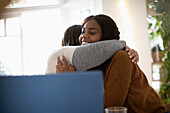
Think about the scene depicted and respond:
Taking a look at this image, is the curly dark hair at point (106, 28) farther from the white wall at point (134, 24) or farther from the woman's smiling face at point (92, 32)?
the white wall at point (134, 24)

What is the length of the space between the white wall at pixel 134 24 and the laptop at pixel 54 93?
3.21m

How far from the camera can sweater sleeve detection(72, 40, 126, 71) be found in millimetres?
863

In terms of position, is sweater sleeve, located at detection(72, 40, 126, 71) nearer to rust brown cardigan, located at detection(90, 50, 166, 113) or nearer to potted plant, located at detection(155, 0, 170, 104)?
rust brown cardigan, located at detection(90, 50, 166, 113)

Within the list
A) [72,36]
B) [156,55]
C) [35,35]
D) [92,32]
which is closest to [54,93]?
[92,32]

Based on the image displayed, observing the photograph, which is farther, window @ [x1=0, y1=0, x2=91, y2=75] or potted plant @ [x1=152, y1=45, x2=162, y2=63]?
potted plant @ [x1=152, y1=45, x2=162, y2=63]

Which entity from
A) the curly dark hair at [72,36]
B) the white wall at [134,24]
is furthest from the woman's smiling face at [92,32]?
the white wall at [134,24]

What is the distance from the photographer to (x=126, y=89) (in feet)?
2.91

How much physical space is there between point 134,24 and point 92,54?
3.00m

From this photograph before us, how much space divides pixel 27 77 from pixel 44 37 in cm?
365

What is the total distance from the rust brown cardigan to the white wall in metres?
2.76

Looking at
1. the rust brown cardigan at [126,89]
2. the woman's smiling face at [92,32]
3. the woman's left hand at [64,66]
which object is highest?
the woman's smiling face at [92,32]

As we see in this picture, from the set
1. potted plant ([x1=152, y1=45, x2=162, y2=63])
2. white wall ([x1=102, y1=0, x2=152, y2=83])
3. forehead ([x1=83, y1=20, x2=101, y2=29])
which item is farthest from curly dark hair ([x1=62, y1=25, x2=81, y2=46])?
potted plant ([x1=152, y1=45, x2=162, y2=63])

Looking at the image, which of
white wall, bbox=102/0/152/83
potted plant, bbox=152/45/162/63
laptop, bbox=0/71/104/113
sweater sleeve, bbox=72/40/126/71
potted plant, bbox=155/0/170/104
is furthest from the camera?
potted plant, bbox=152/45/162/63

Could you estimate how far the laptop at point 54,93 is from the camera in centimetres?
47
